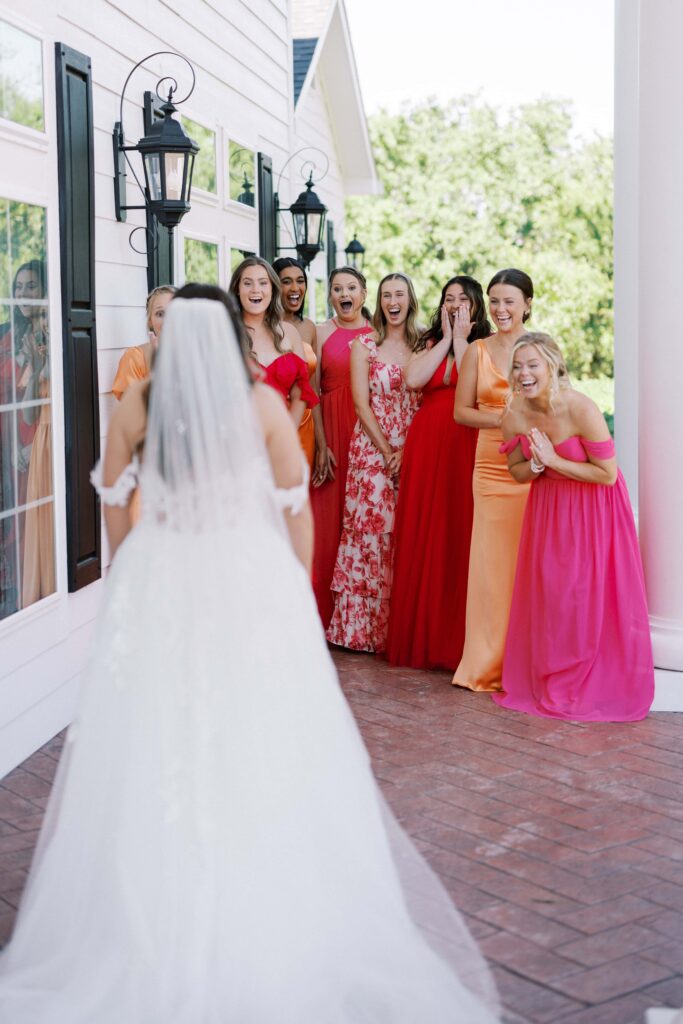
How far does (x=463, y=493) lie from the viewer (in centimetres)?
612

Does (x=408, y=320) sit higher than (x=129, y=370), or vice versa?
(x=408, y=320)

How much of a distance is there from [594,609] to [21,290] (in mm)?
2745

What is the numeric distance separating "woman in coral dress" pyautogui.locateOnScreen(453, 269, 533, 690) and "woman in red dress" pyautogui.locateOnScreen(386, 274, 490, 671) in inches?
9.8

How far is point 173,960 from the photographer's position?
2697 millimetres

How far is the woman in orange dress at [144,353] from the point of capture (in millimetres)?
5434

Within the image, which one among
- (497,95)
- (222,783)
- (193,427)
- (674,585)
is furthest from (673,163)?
(497,95)

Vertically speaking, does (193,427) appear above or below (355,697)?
above

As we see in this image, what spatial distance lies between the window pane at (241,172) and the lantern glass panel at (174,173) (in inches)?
99.8

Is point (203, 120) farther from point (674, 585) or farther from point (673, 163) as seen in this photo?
point (674, 585)

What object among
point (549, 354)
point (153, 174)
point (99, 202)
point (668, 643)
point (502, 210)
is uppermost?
point (502, 210)

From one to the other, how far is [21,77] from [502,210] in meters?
27.4

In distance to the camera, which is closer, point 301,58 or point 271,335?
point 271,335

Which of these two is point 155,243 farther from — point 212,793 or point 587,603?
point 212,793

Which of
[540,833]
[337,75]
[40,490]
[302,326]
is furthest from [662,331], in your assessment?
[337,75]
